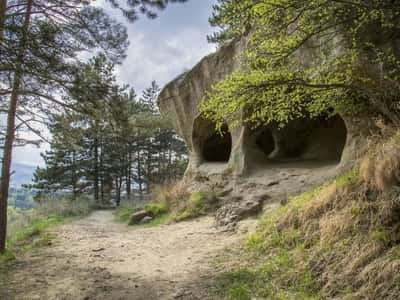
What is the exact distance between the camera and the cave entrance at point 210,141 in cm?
1179

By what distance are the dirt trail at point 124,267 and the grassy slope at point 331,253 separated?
623 mm

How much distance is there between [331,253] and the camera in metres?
3.34

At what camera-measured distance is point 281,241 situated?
431 centimetres

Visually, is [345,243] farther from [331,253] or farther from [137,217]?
[137,217]

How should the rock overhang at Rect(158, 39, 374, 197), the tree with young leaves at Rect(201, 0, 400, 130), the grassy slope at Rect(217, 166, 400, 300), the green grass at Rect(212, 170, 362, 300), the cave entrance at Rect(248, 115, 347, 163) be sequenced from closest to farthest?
the grassy slope at Rect(217, 166, 400, 300), the green grass at Rect(212, 170, 362, 300), the tree with young leaves at Rect(201, 0, 400, 130), the rock overhang at Rect(158, 39, 374, 197), the cave entrance at Rect(248, 115, 347, 163)

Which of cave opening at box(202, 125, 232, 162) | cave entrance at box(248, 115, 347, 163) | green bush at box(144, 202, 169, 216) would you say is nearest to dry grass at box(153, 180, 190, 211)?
green bush at box(144, 202, 169, 216)

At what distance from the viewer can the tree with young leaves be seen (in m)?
3.87

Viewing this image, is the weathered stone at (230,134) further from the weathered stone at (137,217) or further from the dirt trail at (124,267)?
the dirt trail at (124,267)

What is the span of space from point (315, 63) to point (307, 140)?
7.28m

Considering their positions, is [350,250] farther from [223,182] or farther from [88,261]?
[223,182]

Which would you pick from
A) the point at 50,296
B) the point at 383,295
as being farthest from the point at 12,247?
the point at 383,295

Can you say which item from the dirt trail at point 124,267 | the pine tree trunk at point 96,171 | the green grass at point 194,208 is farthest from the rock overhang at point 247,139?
the pine tree trunk at point 96,171

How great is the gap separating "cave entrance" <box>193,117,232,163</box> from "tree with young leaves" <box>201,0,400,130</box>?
572 cm

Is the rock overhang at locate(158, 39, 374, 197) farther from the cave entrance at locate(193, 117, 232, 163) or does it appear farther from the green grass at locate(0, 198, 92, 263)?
the green grass at locate(0, 198, 92, 263)
